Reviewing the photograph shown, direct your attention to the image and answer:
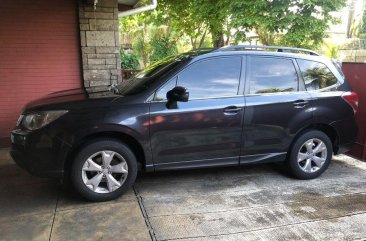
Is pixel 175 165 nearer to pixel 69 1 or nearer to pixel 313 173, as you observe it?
pixel 313 173

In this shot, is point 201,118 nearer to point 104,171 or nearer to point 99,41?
point 104,171

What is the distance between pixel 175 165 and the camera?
4.44m

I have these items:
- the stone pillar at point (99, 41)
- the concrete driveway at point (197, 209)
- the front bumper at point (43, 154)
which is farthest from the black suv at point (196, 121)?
the stone pillar at point (99, 41)

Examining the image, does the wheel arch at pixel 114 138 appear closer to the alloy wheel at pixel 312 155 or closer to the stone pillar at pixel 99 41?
the alloy wheel at pixel 312 155

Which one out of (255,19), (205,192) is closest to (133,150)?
(205,192)

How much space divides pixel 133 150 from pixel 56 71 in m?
3.30

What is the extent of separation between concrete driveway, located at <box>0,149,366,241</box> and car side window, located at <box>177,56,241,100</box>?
4.10 ft

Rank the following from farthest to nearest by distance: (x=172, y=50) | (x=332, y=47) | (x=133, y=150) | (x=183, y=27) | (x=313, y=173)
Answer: (x=172, y=50), (x=332, y=47), (x=183, y=27), (x=313, y=173), (x=133, y=150)

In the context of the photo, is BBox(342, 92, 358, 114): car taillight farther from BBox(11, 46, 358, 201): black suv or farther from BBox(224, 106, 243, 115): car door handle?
BBox(224, 106, 243, 115): car door handle

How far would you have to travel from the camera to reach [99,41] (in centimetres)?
695

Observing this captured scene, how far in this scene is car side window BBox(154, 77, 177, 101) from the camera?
4.29 meters

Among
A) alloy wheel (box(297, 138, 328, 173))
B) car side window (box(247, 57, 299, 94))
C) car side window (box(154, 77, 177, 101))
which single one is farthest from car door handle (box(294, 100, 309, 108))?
car side window (box(154, 77, 177, 101))

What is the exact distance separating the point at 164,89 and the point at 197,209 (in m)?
1.44

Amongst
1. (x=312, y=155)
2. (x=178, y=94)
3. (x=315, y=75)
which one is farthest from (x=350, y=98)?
(x=178, y=94)
